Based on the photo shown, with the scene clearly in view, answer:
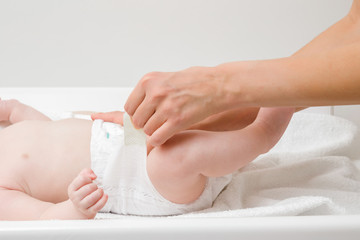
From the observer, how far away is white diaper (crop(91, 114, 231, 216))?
111 cm

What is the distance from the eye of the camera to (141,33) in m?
2.23

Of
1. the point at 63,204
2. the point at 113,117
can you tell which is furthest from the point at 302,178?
the point at 63,204

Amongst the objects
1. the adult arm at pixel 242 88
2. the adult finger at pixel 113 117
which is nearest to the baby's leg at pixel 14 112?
the adult finger at pixel 113 117

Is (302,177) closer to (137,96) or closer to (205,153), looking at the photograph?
(205,153)

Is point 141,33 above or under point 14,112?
above

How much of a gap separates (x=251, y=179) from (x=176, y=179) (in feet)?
0.93

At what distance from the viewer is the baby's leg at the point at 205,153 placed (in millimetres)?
1011

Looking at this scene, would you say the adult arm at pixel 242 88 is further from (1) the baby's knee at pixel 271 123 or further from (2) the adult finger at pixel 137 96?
(1) the baby's knee at pixel 271 123

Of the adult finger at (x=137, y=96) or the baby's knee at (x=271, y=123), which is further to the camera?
the baby's knee at (x=271, y=123)

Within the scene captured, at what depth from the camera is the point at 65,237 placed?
2.50 feet

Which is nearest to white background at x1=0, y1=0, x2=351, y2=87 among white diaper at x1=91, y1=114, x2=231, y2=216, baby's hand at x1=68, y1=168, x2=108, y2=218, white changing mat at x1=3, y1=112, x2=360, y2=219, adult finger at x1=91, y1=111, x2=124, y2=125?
white changing mat at x1=3, y1=112, x2=360, y2=219

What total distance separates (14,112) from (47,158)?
0.98 ft

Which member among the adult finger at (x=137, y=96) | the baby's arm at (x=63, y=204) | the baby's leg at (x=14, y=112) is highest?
the adult finger at (x=137, y=96)

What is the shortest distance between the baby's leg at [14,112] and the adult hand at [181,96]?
63 centimetres
